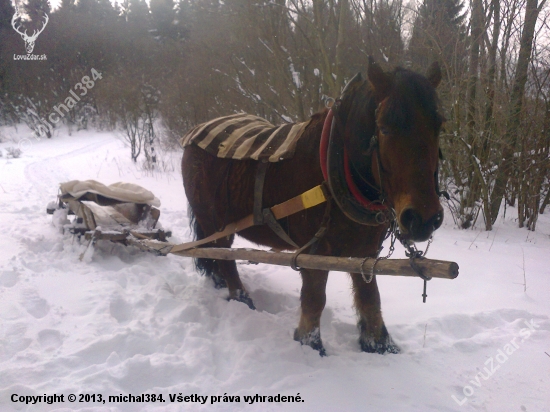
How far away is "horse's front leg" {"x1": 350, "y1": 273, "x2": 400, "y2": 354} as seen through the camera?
2.33 meters

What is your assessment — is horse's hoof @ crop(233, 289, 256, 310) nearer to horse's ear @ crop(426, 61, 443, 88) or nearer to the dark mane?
the dark mane

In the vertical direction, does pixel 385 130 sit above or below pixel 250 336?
above

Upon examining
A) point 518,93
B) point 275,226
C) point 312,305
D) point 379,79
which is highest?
point 518,93

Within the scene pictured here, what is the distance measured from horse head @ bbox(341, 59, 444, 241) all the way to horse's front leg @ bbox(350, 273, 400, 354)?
776 mm

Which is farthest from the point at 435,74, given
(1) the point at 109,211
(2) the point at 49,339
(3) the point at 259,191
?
(1) the point at 109,211

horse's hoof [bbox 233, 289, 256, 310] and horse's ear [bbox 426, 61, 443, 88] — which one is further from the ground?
horse's ear [bbox 426, 61, 443, 88]

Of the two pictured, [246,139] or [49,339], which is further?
[246,139]

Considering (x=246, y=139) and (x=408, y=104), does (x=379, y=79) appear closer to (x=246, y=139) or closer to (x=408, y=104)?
(x=408, y=104)

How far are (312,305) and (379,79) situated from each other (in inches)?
54.5

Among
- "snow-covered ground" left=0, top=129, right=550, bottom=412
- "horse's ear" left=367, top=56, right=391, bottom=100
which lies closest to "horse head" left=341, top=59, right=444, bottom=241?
"horse's ear" left=367, top=56, right=391, bottom=100

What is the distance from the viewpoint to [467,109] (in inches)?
200

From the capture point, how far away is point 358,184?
6.31 feet

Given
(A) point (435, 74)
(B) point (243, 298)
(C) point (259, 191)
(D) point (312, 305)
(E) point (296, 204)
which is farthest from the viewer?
(B) point (243, 298)

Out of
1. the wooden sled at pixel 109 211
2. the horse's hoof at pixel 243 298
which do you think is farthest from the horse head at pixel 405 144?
the wooden sled at pixel 109 211
